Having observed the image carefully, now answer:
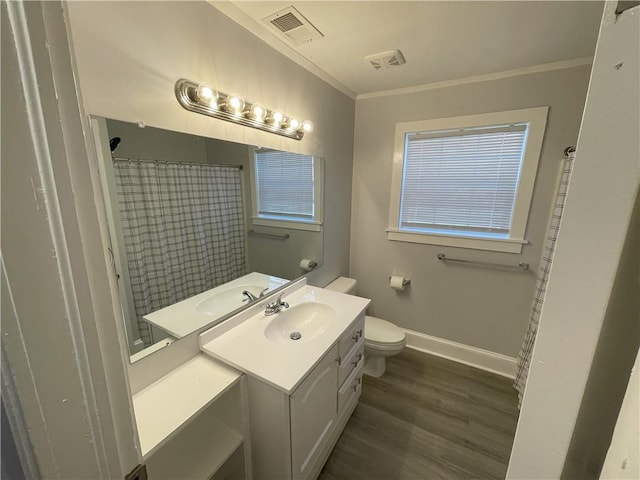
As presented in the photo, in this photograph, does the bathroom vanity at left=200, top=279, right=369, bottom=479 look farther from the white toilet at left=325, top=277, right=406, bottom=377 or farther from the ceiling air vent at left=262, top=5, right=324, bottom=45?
the ceiling air vent at left=262, top=5, right=324, bottom=45

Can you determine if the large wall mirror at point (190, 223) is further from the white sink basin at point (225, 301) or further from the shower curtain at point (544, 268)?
the shower curtain at point (544, 268)

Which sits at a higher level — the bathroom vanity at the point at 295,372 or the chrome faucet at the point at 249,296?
the chrome faucet at the point at 249,296

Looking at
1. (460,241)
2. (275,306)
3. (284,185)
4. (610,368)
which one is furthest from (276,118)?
(460,241)

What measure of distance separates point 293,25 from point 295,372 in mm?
1675

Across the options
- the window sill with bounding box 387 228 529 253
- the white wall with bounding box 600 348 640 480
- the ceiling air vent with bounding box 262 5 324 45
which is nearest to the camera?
the white wall with bounding box 600 348 640 480

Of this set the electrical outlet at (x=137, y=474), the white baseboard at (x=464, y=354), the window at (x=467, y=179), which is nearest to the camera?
the electrical outlet at (x=137, y=474)

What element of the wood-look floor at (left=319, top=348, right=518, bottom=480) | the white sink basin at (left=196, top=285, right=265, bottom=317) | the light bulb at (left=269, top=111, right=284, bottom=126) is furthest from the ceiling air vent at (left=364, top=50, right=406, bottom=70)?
the wood-look floor at (left=319, top=348, right=518, bottom=480)

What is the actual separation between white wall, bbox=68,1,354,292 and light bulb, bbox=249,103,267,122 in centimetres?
7

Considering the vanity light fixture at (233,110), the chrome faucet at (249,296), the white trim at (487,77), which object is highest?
the white trim at (487,77)

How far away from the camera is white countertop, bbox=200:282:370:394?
43.2 inches

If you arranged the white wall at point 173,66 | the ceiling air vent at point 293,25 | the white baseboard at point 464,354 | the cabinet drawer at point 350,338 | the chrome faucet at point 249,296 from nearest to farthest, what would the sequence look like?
1. the white wall at point 173,66
2. the ceiling air vent at point 293,25
3. the cabinet drawer at point 350,338
4. the chrome faucet at point 249,296
5. the white baseboard at point 464,354

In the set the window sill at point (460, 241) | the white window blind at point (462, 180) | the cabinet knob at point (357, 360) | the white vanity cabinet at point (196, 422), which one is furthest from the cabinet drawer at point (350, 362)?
the white window blind at point (462, 180)

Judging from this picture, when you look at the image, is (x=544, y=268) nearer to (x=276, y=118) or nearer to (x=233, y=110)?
(x=276, y=118)

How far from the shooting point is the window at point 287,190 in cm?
161
